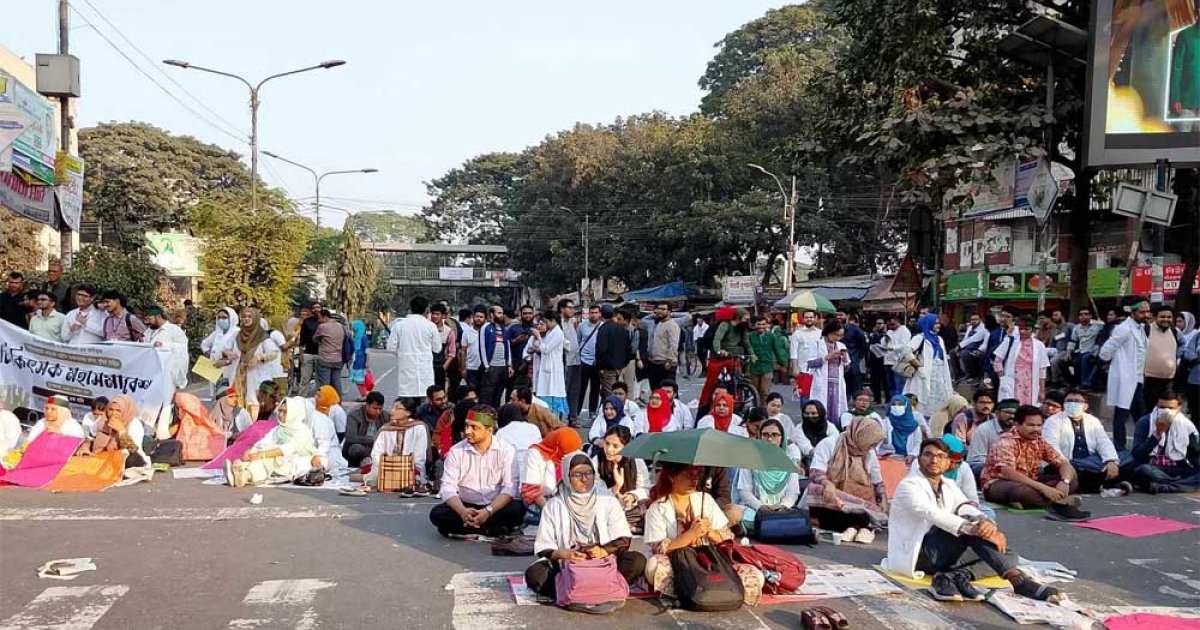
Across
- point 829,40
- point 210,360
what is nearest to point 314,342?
point 210,360

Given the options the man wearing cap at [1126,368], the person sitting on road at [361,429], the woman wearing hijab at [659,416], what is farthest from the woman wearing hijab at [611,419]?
the man wearing cap at [1126,368]

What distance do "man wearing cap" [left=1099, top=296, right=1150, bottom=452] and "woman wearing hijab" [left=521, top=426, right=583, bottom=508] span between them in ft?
25.6

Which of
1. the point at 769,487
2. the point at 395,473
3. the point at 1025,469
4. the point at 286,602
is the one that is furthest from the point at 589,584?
the point at 1025,469

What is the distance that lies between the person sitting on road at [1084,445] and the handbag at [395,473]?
625 centimetres

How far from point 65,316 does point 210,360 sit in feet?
5.96

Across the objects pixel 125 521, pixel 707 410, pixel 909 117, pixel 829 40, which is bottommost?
pixel 125 521

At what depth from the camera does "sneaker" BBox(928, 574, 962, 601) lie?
6.38 m

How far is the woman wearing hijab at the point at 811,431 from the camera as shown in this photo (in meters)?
9.82

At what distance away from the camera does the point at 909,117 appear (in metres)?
15.9

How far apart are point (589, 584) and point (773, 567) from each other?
119cm

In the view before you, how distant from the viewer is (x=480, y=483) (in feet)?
26.9

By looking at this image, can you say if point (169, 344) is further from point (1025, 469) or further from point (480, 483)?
point (1025, 469)

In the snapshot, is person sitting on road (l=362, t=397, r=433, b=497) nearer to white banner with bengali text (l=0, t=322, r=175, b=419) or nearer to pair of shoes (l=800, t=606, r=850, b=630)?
white banner with bengali text (l=0, t=322, r=175, b=419)

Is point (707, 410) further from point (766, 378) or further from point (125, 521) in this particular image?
point (125, 521)
